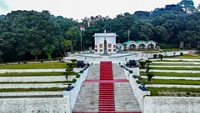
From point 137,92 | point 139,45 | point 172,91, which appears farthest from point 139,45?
point 137,92

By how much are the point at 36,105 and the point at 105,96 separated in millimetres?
5416

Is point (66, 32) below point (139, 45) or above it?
above

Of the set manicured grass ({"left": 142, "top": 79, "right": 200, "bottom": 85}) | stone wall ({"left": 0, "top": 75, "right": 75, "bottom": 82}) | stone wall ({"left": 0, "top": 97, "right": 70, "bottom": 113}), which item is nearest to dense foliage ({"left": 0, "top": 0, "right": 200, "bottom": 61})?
stone wall ({"left": 0, "top": 75, "right": 75, "bottom": 82})

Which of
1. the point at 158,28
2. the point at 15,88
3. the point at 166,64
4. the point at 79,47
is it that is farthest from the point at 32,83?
the point at 158,28

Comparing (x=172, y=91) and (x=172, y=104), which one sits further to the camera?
(x=172, y=91)

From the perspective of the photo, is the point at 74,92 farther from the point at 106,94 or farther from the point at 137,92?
the point at 137,92

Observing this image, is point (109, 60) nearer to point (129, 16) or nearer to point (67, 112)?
point (67, 112)

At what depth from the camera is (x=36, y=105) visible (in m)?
23.6

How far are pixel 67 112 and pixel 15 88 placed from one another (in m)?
7.45

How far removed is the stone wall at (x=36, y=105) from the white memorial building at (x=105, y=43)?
28.0m

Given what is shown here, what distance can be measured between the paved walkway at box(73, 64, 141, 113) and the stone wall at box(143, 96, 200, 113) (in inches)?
47.4

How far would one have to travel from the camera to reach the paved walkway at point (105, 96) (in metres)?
24.4

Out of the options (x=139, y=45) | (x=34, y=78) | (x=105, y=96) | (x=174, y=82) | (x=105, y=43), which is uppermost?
(x=139, y=45)

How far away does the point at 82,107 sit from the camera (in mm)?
24875
